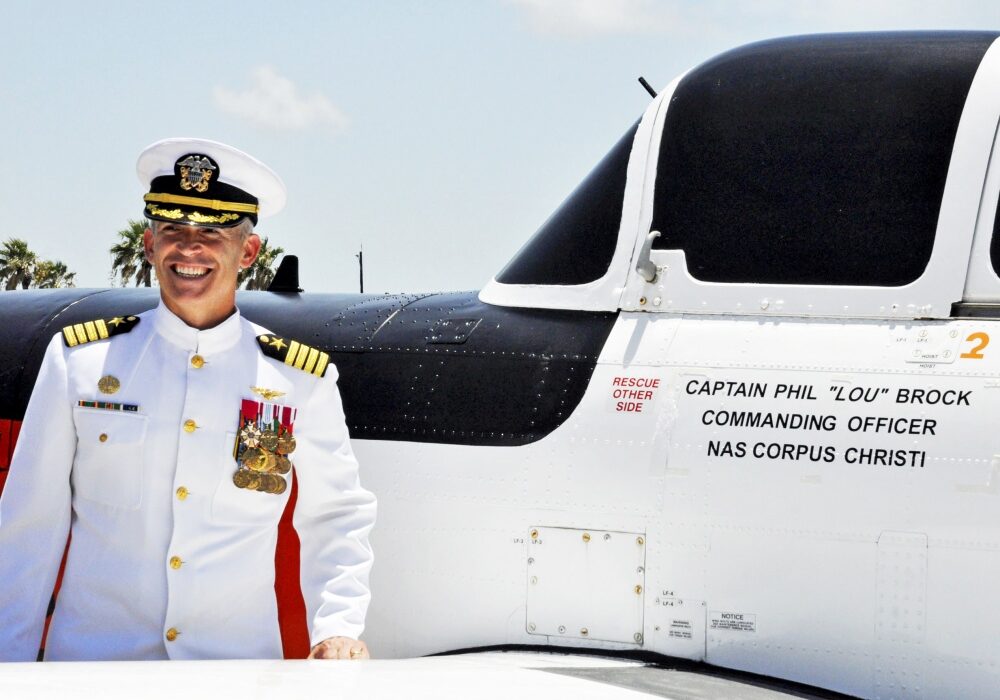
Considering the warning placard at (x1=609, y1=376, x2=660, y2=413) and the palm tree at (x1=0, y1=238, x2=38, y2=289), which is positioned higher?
the palm tree at (x1=0, y1=238, x2=38, y2=289)

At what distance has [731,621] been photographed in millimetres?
3572

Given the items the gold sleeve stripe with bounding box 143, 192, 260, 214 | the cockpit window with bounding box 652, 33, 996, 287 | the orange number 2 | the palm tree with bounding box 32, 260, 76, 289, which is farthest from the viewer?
the palm tree with bounding box 32, 260, 76, 289

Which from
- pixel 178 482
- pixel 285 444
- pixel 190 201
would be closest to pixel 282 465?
pixel 285 444

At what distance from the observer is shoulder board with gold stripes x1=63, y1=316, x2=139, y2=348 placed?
3.10 metres

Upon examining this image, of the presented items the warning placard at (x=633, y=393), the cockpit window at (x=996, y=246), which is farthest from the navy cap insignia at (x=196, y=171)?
the cockpit window at (x=996, y=246)

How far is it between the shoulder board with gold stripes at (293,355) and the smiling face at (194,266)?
0.21 m

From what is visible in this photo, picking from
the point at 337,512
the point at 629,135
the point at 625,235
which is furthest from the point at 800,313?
the point at 337,512

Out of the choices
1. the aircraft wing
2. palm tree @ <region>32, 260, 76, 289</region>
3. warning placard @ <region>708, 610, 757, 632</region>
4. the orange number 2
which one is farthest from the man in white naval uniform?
palm tree @ <region>32, 260, 76, 289</region>

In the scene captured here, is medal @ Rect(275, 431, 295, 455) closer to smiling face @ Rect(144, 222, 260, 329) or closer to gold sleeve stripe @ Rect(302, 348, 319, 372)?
gold sleeve stripe @ Rect(302, 348, 319, 372)

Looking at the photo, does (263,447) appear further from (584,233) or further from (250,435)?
(584,233)

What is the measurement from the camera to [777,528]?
3.51m

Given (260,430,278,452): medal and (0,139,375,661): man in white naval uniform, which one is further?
(260,430,278,452): medal

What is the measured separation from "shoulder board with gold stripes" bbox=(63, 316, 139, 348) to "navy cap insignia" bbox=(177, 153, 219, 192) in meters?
0.45

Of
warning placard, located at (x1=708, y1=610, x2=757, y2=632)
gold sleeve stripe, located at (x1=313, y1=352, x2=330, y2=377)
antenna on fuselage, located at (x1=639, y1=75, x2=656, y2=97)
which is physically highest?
antenna on fuselage, located at (x1=639, y1=75, x2=656, y2=97)
